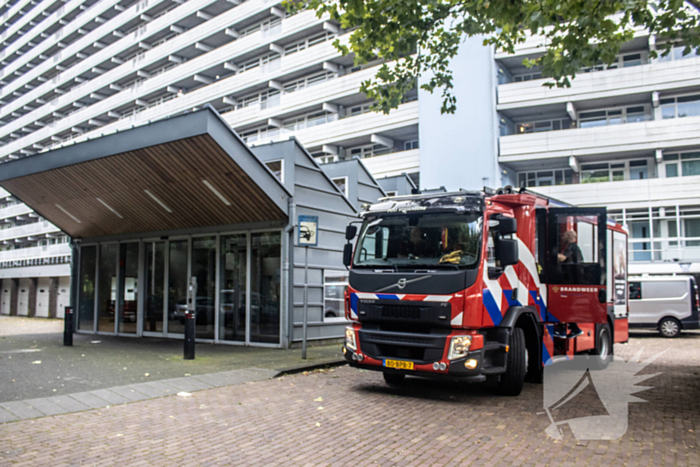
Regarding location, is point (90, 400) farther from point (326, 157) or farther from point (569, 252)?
point (326, 157)

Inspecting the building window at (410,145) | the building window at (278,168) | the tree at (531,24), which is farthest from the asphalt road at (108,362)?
the building window at (410,145)

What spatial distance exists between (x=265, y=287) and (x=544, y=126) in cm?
2178

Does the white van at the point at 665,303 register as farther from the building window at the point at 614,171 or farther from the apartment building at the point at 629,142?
the building window at the point at 614,171

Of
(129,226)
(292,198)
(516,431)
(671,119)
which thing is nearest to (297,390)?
(516,431)

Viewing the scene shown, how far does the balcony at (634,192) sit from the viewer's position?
25.8m

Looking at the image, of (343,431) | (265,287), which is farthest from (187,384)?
(265,287)

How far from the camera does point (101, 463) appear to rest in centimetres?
492

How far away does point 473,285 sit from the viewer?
7465mm

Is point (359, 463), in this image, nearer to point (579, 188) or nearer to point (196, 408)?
point (196, 408)

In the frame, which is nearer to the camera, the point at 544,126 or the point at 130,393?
the point at 130,393

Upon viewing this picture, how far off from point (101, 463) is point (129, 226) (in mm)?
12611

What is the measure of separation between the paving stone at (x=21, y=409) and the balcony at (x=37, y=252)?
1877 inches

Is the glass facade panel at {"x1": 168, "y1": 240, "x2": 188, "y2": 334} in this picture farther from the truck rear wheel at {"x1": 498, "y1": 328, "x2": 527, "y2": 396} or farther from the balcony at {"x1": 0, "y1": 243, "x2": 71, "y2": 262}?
the balcony at {"x1": 0, "y1": 243, "x2": 71, "y2": 262}
